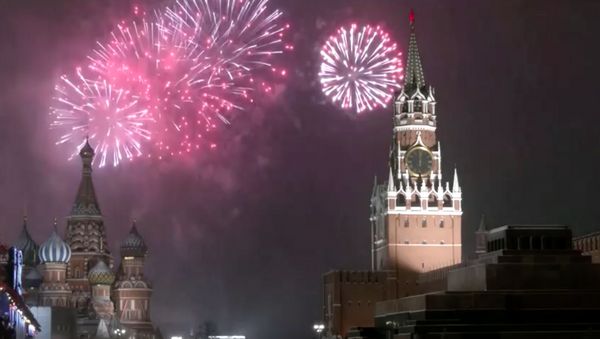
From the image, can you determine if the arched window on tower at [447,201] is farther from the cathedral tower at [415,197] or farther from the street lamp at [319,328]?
the street lamp at [319,328]

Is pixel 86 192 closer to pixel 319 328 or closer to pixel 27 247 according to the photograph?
pixel 27 247

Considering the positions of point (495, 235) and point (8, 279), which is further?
point (8, 279)

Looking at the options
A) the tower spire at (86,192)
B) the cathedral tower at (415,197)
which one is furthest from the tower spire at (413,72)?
the tower spire at (86,192)

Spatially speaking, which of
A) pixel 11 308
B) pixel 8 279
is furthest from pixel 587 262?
pixel 8 279

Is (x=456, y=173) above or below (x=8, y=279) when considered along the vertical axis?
above

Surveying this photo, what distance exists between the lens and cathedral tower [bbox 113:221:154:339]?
14975cm

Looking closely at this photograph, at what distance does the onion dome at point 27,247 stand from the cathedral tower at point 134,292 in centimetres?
1128

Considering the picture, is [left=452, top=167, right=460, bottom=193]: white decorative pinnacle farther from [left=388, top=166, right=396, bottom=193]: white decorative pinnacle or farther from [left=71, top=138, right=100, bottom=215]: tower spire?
[left=71, top=138, right=100, bottom=215]: tower spire

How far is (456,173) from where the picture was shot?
136 metres

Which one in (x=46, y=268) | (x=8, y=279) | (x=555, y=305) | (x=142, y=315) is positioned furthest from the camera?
(x=142, y=315)

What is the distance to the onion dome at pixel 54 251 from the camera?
458ft

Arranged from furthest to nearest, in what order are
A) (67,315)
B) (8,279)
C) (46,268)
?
(46,268)
(67,315)
(8,279)

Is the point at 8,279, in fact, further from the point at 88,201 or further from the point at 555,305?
the point at 88,201

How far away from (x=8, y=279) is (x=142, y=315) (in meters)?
64.0
